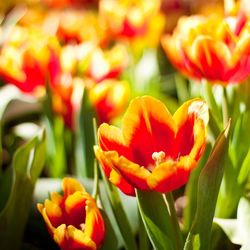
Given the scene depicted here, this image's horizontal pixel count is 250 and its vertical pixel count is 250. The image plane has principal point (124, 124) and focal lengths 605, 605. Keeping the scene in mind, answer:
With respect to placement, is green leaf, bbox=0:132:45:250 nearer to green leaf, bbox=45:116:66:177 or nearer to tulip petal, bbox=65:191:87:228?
tulip petal, bbox=65:191:87:228

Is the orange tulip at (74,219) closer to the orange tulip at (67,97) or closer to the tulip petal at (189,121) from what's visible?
the tulip petal at (189,121)

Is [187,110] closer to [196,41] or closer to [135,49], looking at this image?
[196,41]

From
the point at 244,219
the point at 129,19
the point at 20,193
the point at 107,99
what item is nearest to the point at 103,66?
the point at 107,99

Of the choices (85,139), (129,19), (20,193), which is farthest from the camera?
(129,19)

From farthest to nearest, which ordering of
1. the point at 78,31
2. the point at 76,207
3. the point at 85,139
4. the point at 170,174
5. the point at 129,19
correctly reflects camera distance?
the point at 78,31, the point at 129,19, the point at 85,139, the point at 76,207, the point at 170,174

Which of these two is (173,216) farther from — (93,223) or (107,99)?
(107,99)

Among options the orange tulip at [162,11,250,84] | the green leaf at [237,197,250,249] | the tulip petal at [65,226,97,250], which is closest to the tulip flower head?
the orange tulip at [162,11,250,84]

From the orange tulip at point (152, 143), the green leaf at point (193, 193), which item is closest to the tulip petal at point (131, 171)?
the orange tulip at point (152, 143)
